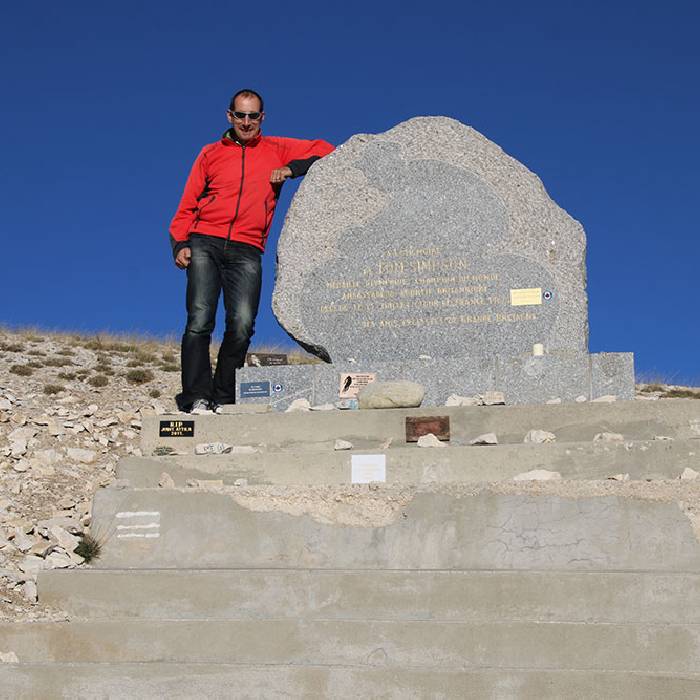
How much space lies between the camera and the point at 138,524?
251 inches

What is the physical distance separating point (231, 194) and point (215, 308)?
1052 millimetres

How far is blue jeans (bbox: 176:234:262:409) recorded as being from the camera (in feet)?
A: 29.9

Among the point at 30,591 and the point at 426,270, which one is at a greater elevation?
the point at 426,270

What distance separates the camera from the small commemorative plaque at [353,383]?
9023 mm

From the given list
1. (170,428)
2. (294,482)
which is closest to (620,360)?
(294,482)

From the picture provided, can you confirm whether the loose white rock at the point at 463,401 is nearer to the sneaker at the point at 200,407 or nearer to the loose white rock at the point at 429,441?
the loose white rock at the point at 429,441

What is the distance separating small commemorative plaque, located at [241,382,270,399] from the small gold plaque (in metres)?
2.32

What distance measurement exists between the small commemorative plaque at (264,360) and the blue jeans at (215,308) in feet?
0.24

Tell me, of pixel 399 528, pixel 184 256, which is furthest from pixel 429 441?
pixel 184 256

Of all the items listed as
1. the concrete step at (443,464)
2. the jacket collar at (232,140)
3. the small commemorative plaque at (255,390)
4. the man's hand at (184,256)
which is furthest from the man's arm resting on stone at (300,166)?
the concrete step at (443,464)

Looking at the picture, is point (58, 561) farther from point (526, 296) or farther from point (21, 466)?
point (526, 296)

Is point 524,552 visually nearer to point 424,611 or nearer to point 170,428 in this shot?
point 424,611

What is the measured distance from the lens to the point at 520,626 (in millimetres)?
5090

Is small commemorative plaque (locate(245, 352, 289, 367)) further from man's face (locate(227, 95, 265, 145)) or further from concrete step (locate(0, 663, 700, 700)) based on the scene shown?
concrete step (locate(0, 663, 700, 700))
